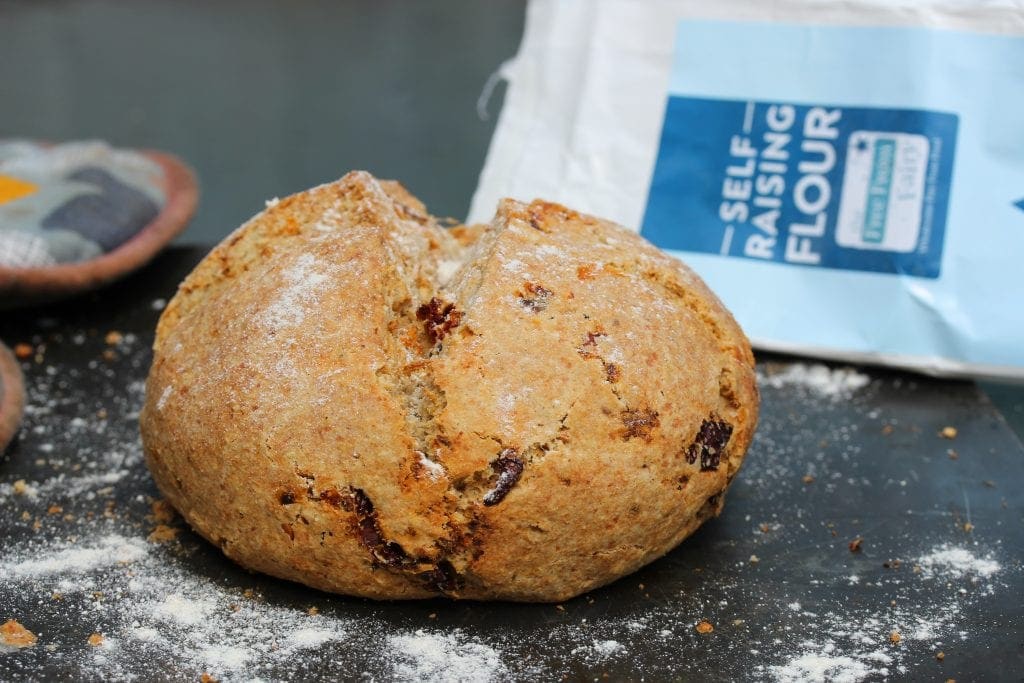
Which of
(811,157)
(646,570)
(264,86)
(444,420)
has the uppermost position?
(811,157)

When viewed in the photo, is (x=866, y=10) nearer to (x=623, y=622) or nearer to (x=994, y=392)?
(x=994, y=392)

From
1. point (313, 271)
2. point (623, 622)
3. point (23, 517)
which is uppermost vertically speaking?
point (313, 271)

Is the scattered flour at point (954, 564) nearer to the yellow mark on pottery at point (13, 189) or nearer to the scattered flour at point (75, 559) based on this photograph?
the scattered flour at point (75, 559)

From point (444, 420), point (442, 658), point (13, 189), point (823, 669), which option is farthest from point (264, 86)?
point (823, 669)

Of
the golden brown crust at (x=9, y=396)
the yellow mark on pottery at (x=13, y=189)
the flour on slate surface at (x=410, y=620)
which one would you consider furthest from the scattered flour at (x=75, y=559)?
the yellow mark on pottery at (x=13, y=189)

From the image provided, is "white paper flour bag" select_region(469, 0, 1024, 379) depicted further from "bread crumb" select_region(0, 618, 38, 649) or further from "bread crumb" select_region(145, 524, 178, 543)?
"bread crumb" select_region(0, 618, 38, 649)

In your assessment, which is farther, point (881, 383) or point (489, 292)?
point (881, 383)

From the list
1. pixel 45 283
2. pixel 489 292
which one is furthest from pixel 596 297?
pixel 45 283

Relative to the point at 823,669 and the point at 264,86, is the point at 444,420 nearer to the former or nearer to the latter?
the point at 823,669
